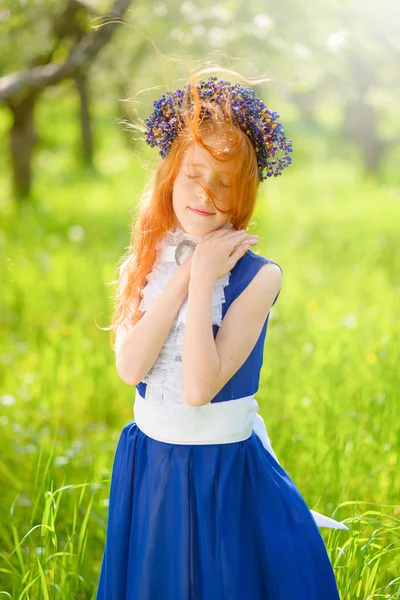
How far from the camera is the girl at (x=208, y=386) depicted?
1687 mm

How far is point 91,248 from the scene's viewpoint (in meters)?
6.32

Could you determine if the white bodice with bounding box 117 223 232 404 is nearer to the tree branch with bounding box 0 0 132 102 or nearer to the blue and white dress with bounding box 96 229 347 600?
the blue and white dress with bounding box 96 229 347 600

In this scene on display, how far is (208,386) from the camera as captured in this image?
1.62m

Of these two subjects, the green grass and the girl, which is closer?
the girl

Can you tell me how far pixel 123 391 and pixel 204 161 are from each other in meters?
2.30

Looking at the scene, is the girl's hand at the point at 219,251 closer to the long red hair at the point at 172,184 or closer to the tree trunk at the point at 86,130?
the long red hair at the point at 172,184

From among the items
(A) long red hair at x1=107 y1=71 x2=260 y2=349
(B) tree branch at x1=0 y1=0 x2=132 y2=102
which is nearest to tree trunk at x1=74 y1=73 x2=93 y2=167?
(B) tree branch at x1=0 y1=0 x2=132 y2=102

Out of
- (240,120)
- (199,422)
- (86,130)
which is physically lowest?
(199,422)

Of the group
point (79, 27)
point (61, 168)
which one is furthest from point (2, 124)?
point (79, 27)

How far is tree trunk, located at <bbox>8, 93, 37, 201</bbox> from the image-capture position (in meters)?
8.52

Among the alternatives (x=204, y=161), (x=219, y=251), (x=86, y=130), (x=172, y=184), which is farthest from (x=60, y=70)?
(x=86, y=130)

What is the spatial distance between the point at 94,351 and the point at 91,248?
7.44ft

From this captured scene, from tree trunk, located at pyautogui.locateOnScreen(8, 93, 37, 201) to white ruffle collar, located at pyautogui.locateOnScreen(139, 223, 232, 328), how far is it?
274 inches

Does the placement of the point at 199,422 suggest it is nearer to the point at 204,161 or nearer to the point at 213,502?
the point at 213,502
